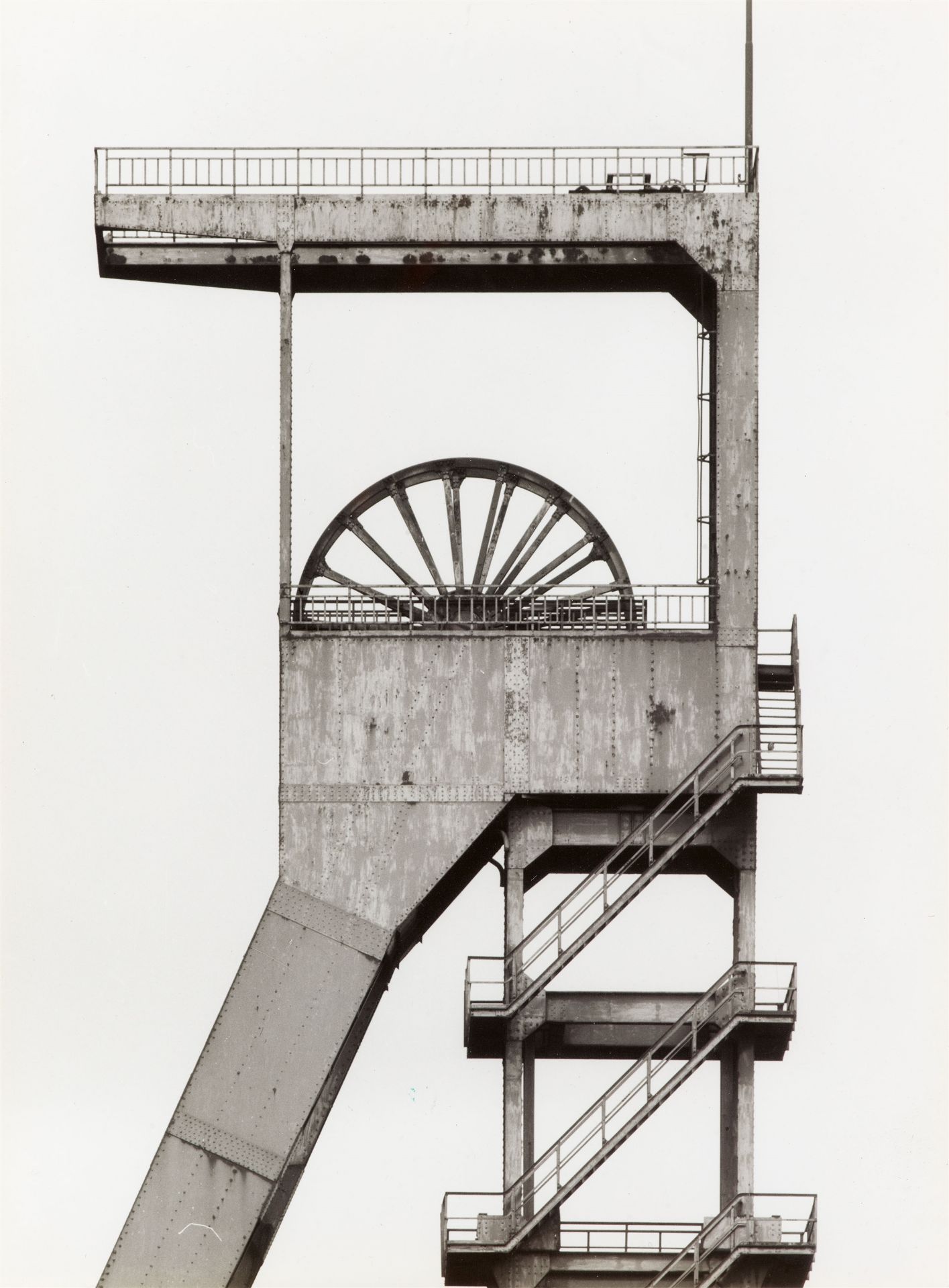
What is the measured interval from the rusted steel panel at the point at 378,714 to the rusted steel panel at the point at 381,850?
61 cm

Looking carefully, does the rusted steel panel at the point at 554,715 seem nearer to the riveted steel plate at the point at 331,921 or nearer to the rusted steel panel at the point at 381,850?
the rusted steel panel at the point at 381,850

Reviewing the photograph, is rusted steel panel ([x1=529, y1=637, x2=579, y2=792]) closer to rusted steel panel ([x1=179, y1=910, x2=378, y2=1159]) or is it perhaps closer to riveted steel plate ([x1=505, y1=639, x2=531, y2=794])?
riveted steel plate ([x1=505, y1=639, x2=531, y2=794])

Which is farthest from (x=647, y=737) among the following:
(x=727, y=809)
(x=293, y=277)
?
(x=293, y=277)

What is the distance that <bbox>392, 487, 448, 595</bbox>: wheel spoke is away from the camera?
176 feet

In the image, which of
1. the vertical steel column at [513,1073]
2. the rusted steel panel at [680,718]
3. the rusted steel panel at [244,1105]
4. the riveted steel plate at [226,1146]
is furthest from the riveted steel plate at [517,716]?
the riveted steel plate at [226,1146]

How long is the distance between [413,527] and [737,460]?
16.7 ft

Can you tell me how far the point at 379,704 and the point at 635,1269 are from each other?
29.1 feet

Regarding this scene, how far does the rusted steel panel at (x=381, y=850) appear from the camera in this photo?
51688mm

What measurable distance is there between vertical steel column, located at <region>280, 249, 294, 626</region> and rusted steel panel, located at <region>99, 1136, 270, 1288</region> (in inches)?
312

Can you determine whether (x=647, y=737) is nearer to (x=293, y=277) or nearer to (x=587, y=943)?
(x=587, y=943)

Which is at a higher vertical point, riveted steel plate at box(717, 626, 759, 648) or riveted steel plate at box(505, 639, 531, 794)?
riveted steel plate at box(717, 626, 759, 648)

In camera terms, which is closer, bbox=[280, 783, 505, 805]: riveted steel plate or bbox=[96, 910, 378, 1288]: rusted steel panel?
bbox=[96, 910, 378, 1288]: rusted steel panel

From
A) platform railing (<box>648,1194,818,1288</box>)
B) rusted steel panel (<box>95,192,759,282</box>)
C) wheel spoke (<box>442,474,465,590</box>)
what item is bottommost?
platform railing (<box>648,1194,818,1288</box>)

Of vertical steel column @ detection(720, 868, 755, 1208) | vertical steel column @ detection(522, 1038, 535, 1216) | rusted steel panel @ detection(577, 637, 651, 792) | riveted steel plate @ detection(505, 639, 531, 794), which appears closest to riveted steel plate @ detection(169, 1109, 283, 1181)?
vertical steel column @ detection(522, 1038, 535, 1216)
